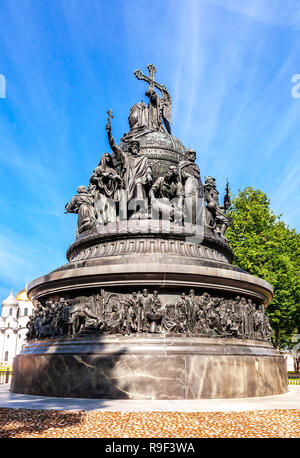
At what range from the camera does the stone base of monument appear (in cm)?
1070

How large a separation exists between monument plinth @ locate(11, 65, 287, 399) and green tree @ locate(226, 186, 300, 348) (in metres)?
15.4

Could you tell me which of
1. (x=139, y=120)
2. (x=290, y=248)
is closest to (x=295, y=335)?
(x=290, y=248)

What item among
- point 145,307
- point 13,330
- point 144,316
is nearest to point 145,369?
point 144,316

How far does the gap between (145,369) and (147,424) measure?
3.82 meters

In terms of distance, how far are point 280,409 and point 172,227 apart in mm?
7033

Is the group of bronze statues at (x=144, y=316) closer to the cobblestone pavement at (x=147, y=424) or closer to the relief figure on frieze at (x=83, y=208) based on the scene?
the cobblestone pavement at (x=147, y=424)

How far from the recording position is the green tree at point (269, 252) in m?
30.5

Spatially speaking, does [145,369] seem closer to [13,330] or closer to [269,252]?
[269,252]

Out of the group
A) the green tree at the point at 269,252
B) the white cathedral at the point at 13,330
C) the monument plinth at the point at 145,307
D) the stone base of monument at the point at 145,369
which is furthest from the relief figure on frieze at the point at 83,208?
the white cathedral at the point at 13,330

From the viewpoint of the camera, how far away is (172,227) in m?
14.4

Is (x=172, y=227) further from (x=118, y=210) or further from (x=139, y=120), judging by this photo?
(x=139, y=120)

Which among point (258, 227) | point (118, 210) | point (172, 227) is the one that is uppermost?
point (258, 227)

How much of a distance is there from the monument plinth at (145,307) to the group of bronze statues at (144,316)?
3cm
